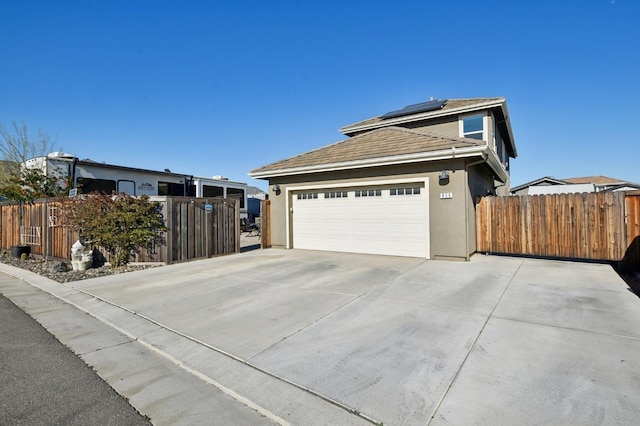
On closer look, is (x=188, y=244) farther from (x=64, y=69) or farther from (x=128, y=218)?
(x=64, y=69)

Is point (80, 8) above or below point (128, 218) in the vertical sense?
above

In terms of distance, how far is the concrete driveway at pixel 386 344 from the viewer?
222 cm

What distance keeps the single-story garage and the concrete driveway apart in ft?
7.88

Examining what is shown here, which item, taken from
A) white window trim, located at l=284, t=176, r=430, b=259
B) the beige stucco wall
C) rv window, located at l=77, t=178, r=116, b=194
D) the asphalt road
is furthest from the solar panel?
the asphalt road

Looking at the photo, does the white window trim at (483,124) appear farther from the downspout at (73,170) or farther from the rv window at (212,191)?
the downspout at (73,170)

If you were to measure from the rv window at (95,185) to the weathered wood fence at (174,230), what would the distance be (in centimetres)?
128

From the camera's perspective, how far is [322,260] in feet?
28.1

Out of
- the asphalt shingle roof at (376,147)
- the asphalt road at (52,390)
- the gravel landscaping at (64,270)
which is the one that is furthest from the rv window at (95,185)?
the asphalt road at (52,390)

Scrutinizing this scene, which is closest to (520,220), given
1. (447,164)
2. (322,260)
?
(447,164)

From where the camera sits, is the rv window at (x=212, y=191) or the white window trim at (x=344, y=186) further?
the rv window at (x=212, y=191)

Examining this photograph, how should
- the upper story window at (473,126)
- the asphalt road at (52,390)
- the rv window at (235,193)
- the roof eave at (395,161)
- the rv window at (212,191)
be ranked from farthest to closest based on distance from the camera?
the rv window at (235,193), the rv window at (212,191), the upper story window at (473,126), the roof eave at (395,161), the asphalt road at (52,390)

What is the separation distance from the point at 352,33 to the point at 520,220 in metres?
8.83

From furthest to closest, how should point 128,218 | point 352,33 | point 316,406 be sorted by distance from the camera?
point 352,33 → point 128,218 → point 316,406

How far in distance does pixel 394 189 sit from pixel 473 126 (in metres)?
6.32
